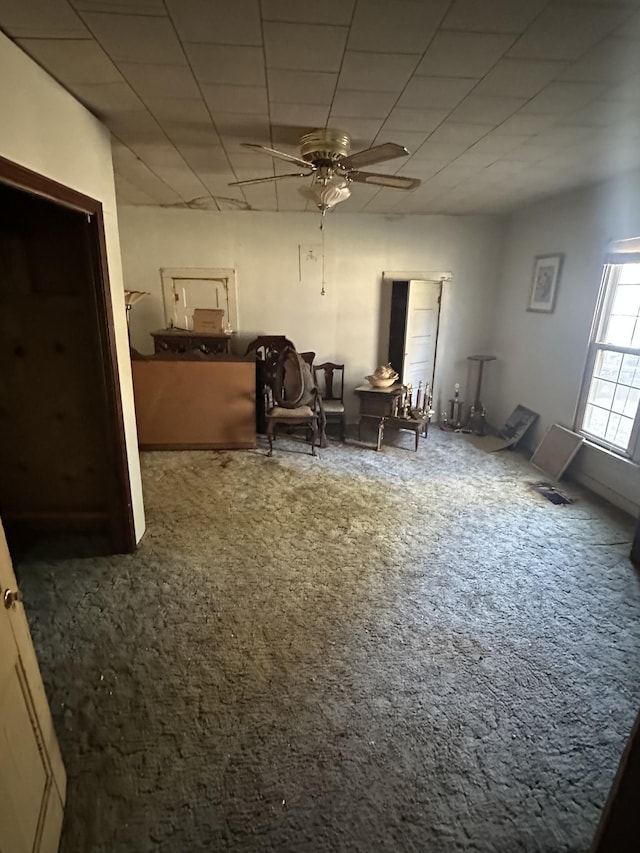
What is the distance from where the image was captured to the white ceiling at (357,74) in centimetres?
142

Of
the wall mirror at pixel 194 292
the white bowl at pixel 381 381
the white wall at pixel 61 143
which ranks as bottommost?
the white bowl at pixel 381 381

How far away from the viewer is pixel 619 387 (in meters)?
3.56

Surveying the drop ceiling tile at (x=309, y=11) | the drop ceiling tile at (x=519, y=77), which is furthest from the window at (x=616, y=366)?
the drop ceiling tile at (x=309, y=11)

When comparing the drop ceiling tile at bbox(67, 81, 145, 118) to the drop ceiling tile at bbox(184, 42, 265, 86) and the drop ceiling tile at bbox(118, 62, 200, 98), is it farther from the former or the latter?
the drop ceiling tile at bbox(184, 42, 265, 86)

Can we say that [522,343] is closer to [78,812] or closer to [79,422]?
[79,422]

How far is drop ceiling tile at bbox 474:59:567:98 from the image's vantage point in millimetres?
1699

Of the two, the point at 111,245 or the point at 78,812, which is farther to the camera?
the point at 111,245

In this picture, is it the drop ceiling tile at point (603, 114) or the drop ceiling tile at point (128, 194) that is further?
the drop ceiling tile at point (128, 194)

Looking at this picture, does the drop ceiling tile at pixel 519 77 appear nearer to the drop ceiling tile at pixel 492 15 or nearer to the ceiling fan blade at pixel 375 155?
the drop ceiling tile at pixel 492 15

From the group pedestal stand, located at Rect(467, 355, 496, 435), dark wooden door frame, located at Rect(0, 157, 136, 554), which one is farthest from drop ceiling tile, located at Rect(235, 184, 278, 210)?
pedestal stand, located at Rect(467, 355, 496, 435)

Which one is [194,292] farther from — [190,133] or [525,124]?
[525,124]

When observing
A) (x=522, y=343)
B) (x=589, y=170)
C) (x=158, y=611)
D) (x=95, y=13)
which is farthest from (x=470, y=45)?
(x=522, y=343)

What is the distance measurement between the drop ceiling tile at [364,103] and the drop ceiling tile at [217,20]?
0.55 metres

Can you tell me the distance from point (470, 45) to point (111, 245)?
196 centimetres
